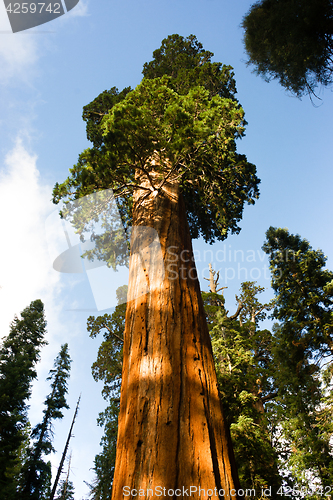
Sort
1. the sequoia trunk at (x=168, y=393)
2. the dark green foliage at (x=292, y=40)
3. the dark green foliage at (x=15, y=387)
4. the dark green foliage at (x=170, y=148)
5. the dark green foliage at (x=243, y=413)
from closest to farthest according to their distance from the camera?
the sequoia trunk at (x=168, y=393) → the dark green foliage at (x=170, y=148) → the dark green foliage at (x=292, y=40) → the dark green foliage at (x=243, y=413) → the dark green foliage at (x=15, y=387)

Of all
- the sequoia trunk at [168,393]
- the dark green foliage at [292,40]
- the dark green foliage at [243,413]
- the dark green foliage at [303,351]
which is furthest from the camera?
the dark green foliage at [303,351]

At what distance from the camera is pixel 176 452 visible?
6.68 feet

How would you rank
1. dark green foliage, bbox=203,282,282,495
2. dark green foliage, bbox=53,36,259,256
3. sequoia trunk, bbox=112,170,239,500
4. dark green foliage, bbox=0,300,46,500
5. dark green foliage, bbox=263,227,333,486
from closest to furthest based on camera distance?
sequoia trunk, bbox=112,170,239,500 → dark green foliage, bbox=53,36,259,256 → dark green foliage, bbox=203,282,282,495 → dark green foliage, bbox=263,227,333,486 → dark green foliage, bbox=0,300,46,500

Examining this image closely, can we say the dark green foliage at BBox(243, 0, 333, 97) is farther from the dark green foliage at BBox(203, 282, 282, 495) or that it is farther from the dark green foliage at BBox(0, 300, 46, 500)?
the dark green foliage at BBox(0, 300, 46, 500)

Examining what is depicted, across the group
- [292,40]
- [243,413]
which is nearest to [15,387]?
[243,413]

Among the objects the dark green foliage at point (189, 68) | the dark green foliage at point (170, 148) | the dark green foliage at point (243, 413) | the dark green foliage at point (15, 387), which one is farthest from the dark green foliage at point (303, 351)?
the dark green foliage at point (15, 387)

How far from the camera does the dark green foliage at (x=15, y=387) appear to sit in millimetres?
14054

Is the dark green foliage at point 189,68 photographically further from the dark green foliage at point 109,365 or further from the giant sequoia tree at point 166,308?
the dark green foliage at point 109,365

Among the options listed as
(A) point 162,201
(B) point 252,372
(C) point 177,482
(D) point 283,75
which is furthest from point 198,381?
(D) point 283,75

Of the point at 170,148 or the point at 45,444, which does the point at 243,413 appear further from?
the point at 45,444

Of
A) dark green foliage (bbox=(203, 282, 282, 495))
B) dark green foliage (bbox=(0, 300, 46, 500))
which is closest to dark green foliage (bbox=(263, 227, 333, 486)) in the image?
dark green foliage (bbox=(203, 282, 282, 495))

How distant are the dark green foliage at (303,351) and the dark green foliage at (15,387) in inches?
517

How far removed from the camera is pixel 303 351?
400 inches

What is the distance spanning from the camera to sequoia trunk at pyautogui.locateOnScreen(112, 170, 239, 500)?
196 cm
